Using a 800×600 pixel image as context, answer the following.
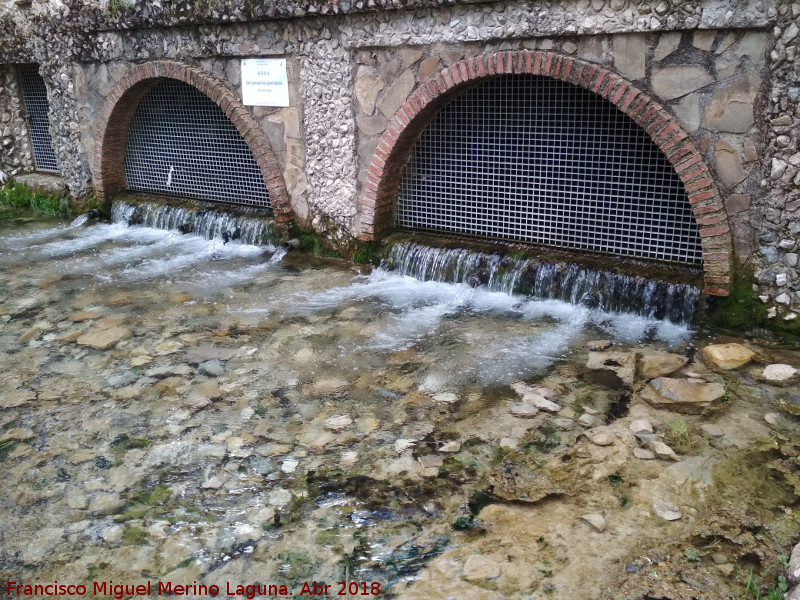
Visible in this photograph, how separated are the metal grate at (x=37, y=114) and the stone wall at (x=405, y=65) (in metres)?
0.44

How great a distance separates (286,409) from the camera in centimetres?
459

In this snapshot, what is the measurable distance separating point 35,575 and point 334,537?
1.33m

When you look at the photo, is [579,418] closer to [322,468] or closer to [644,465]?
[644,465]

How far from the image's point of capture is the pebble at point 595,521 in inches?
132

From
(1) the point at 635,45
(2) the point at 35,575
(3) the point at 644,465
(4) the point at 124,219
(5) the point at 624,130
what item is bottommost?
(2) the point at 35,575

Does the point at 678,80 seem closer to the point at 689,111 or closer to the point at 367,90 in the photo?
the point at 689,111

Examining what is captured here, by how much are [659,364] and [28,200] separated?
29.4 feet

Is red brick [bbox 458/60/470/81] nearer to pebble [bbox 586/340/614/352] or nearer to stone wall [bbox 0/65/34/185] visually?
pebble [bbox 586/340/614/352]

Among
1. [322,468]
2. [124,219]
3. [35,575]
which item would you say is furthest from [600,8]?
[124,219]

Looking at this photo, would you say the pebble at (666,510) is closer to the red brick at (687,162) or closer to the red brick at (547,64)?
the red brick at (687,162)

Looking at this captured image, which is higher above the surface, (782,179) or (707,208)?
(782,179)

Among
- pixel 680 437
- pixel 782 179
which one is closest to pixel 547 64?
pixel 782 179

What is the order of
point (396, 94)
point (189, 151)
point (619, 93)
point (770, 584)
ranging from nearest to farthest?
1. point (770, 584)
2. point (619, 93)
3. point (396, 94)
4. point (189, 151)

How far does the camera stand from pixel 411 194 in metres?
7.27
